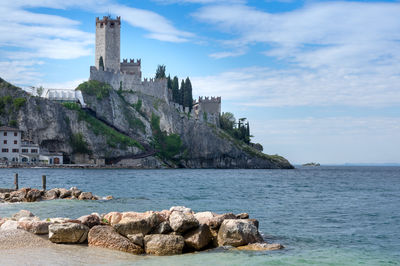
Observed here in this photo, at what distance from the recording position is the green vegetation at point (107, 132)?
108000 mm

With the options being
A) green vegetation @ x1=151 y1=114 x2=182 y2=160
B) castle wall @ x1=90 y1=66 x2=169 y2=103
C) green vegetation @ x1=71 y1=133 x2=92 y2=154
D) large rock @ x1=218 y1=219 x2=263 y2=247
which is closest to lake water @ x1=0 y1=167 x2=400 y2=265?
large rock @ x1=218 y1=219 x2=263 y2=247

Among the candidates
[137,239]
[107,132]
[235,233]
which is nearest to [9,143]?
[107,132]

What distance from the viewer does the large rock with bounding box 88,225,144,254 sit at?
47.4 feet

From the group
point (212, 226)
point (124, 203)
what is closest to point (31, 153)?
point (124, 203)

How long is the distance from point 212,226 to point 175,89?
114883 mm

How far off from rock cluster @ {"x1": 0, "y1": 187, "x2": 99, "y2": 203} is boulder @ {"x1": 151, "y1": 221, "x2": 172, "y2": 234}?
16.5m

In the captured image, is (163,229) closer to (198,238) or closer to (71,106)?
(198,238)

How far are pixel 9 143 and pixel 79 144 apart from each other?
52.9ft

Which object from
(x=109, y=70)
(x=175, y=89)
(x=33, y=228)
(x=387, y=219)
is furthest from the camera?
(x=175, y=89)

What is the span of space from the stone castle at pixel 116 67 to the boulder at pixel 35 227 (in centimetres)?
10609

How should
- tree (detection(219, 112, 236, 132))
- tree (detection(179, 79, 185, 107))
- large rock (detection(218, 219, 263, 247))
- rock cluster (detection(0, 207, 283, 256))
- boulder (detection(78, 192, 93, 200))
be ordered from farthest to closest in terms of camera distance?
tree (detection(219, 112, 236, 132)) < tree (detection(179, 79, 185, 107)) < boulder (detection(78, 192, 93, 200)) < large rock (detection(218, 219, 263, 247)) < rock cluster (detection(0, 207, 283, 256))

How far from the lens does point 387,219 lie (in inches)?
969

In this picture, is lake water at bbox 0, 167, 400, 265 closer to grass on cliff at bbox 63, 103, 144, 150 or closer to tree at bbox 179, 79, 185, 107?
grass on cliff at bbox 63, 103, 144, 150

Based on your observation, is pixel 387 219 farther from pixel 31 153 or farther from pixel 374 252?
pixel 31 153
